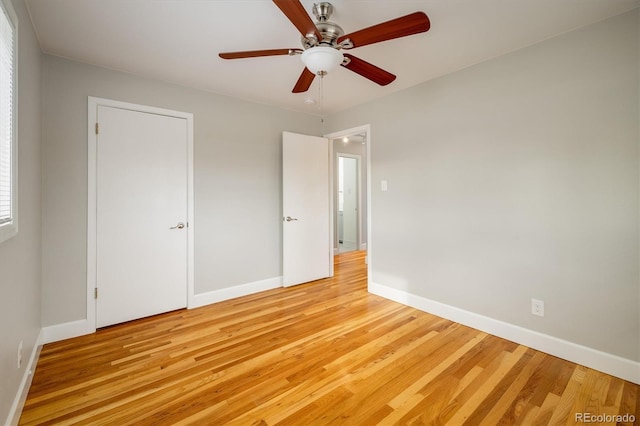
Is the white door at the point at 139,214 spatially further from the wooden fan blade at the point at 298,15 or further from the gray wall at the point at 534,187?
the gray wall at the point at 534,187

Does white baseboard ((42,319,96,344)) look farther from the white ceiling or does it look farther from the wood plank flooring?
the white ceiling

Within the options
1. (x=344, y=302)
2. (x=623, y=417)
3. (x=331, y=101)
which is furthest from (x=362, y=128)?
(x=623, y=417)

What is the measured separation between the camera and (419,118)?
305 cm

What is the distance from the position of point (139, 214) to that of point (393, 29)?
105 inches

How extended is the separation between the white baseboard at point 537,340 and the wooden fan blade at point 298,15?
2624mm

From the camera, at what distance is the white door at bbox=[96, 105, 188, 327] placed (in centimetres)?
262

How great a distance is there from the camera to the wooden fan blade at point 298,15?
1.34 meters

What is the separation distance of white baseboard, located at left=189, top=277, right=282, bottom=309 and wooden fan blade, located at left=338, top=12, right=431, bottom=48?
283 cm

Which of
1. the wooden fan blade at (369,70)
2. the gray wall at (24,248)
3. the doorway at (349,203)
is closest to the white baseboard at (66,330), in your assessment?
the gray wall at (24,248)

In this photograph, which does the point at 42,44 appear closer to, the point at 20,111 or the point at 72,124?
the point at 72,124

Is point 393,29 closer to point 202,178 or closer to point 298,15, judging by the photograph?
point 298,15

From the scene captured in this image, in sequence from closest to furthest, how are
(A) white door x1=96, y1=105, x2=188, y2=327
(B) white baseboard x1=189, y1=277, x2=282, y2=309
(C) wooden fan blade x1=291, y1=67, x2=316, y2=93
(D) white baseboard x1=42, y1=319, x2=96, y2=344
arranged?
1. (C) wooden fan blade x1=291, y1=67, x2=316, y2=93
2. (D) white baseboard x1=42, y1=319, x2=96, y2=344
3. (A) white door x1=96, y1=105, x2=188, y2=327
4. (B) white baseboard x1=189, y1=277, x2=282, y2=309

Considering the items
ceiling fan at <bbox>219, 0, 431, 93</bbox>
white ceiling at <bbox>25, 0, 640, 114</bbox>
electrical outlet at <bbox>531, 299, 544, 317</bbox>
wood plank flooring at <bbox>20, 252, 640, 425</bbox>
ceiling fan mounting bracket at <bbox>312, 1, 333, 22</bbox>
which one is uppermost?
white ceiling at <bbox>25, 0, 640, 114</bbox>

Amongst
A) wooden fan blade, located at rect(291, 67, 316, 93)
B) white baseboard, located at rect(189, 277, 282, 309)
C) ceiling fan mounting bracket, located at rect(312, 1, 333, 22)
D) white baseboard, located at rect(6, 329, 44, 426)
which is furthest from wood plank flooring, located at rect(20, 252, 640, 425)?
ceiling fan mounting bracket, located at rect(312, 1, 333, 22)
